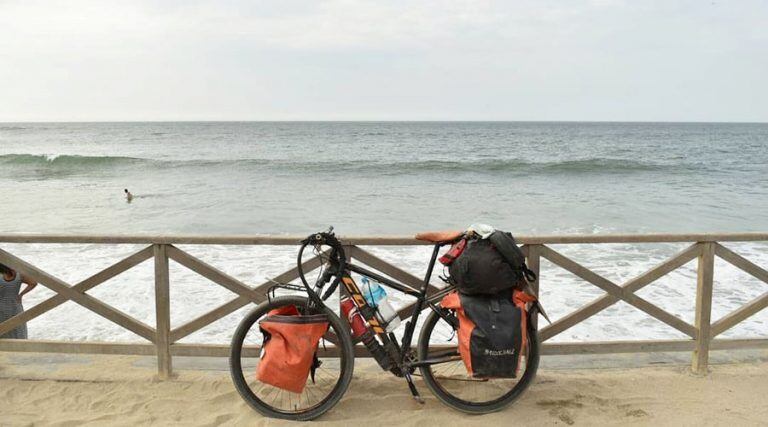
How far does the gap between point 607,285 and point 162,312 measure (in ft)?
9.92

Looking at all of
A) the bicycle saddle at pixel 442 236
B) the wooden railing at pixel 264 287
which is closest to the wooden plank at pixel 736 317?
the wooden railing at pixel 264 287

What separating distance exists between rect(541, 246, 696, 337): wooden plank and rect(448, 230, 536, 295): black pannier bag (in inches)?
26.1

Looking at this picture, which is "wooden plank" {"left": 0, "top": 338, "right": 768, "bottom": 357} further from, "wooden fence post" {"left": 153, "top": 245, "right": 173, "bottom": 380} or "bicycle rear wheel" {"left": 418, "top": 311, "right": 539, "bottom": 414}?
"bicycle rear wheel" {"left": 418, "top": 311, "right": 539, "bottom": 414}

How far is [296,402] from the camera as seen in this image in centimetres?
359

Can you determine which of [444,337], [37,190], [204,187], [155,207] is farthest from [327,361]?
[37,190]

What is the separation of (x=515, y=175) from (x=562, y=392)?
24890 mm

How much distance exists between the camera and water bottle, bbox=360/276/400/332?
11.3 feet

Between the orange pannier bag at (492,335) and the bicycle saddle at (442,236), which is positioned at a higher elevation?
the bicycle saddle at (442,236)

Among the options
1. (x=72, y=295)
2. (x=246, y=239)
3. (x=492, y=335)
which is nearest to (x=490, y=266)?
(x=492, y=335)

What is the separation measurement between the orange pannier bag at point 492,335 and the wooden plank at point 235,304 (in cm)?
106

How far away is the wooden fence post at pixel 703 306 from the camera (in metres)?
3.93

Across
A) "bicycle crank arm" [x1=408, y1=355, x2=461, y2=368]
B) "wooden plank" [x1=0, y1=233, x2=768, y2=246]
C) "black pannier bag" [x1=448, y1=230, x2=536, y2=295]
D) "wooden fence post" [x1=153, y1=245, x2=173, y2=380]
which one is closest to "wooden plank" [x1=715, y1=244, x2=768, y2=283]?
"wooden plank" [x1=0, y1=233, x2=768, y2=246]

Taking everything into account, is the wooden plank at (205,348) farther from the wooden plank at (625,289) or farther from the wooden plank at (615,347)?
the wooden plank at (625,289)

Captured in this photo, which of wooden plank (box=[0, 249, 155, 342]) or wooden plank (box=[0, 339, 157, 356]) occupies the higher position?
wooden plank (box=[0, 249, 155, 342])
